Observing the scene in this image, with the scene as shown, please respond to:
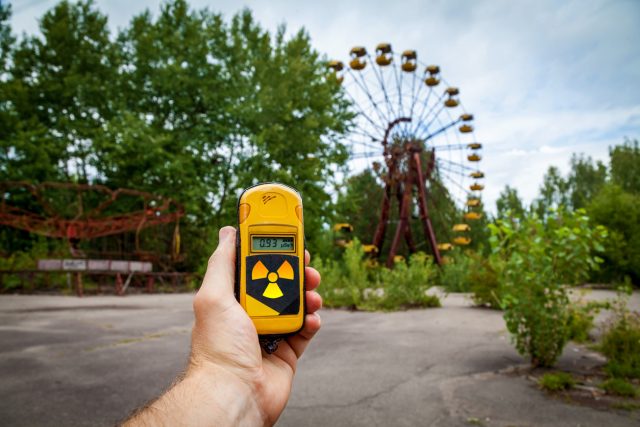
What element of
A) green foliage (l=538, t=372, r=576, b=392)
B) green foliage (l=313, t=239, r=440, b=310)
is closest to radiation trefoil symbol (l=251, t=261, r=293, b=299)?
green foliage (l=538, t=372, r=576, b=392)

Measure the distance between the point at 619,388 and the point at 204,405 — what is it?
2.88 m

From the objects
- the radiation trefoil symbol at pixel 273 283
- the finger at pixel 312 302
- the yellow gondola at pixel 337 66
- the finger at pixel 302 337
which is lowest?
the finger at pixel 302 337

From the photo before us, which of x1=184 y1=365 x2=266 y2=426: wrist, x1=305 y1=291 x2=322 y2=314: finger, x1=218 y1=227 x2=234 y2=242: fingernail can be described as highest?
x1=218 y1=227 x2=234 y2=242: fingernail

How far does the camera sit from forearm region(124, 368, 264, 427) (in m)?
0.98

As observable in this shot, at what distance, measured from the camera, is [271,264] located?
1.43 m

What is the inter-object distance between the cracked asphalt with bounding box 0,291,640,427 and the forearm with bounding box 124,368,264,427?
0.12 m

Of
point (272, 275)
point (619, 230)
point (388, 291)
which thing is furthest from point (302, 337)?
point (619, 230)

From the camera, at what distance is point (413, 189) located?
19.4 metres

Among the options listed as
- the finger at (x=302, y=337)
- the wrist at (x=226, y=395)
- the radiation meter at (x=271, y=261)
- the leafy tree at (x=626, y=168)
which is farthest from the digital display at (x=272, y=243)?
the leafy tree at (x=626, y=168)

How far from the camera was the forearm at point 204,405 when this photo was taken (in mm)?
980

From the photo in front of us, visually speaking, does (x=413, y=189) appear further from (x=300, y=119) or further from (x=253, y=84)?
(x=253, y=84)

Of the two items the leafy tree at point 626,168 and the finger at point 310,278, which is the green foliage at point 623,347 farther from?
the leafy tree at point 626,168

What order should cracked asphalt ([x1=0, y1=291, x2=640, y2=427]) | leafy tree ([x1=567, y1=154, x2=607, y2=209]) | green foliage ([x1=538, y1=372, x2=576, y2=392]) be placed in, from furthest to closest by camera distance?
leafy tree ([x1=567, y1=154, x2=607, y2=209]) < green foliage ([x1=538, y1=372, x2=576, y2=392]) < cracked asphalt ([x1=0, y1=291, x2=640, y2=427])

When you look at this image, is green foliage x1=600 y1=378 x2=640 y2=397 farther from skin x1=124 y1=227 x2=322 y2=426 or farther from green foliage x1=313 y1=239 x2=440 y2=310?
green foliage x1=313 y1=239 x2=440 y2=310
